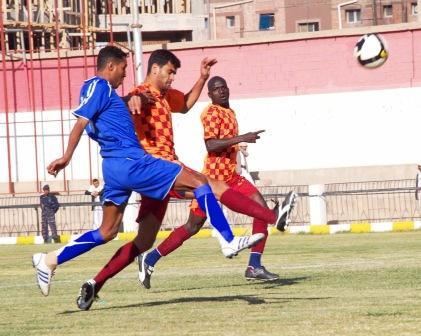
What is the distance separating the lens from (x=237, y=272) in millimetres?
16344

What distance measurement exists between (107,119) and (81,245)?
1103mm

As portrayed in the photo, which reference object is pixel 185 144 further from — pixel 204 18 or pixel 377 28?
pixel 204 18

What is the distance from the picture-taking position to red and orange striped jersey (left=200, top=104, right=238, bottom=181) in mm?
14836

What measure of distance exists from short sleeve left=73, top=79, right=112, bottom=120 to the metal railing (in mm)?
17638

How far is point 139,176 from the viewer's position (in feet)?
37.8

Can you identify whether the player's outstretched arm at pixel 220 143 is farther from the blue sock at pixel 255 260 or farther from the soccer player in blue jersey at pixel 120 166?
the soccer player in blue jersey at pixel 120 166

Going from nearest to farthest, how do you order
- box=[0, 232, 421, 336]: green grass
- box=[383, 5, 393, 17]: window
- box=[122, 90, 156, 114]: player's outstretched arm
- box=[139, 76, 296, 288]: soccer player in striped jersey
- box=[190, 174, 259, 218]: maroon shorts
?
box=[0, 232, 421, 336]: green grass, box=[122, 90, 156, 114]: player's outstretched arm, box=[139, 76, 296, 288]: soccer player in striped jersey, box=[190, 174, 259, 218]: maroon shorts, box=[383, 5, 393, 17]: window

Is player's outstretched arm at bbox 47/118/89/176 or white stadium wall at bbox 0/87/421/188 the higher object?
player's outstretched arm at bbox 47/118/89/176

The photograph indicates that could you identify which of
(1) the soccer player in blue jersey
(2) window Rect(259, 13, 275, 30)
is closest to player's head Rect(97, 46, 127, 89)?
(1) the soccer player in blue jersey

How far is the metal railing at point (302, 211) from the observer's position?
3078cm

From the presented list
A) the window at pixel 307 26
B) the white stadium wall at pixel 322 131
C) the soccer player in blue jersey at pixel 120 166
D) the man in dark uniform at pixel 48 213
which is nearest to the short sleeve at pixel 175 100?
the soccer player in blue jersey at pixel 120 166

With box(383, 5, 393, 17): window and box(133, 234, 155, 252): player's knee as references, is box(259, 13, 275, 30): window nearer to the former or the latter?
box(383, 5, 393, 17): window

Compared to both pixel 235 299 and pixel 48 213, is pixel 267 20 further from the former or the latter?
pixel 235 299

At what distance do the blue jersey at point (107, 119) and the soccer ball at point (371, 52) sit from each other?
13.0 m
